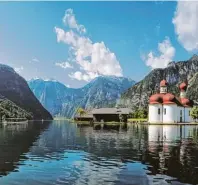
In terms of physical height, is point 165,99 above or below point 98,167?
above

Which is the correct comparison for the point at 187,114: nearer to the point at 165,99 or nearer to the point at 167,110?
the point at 167,110

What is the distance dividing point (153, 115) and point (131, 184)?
148 meters

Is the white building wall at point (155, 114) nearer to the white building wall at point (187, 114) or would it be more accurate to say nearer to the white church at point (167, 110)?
the white church at point (167, 110)

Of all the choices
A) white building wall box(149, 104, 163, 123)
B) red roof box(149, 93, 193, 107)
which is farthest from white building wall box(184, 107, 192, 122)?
white building wall box(149, 104, 163, 123)

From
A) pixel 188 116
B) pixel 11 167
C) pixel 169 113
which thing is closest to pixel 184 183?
pixel 11 167

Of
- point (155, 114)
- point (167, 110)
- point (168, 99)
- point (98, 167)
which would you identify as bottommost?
point (98, 167)

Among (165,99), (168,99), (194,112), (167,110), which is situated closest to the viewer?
(167,110)

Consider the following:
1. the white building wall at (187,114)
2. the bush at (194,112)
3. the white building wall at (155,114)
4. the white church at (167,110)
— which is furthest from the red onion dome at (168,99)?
the bush at (194,112)

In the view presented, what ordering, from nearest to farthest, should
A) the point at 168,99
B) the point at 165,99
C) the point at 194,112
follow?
1. the point at 168,99
2. the point at 165,99
3. the point at 194,112

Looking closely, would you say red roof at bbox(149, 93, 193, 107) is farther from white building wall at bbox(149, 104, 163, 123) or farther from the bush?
the bush

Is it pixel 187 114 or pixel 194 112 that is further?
pixel 187 114

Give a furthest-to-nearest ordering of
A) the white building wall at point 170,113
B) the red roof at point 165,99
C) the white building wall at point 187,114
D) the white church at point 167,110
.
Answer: the white building wall at point 187,114, the red roof at point 165,99, the white church at point 167,110, the white building wall at point 170,113

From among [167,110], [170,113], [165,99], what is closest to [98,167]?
[170,113]

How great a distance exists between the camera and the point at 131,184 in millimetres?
25375
